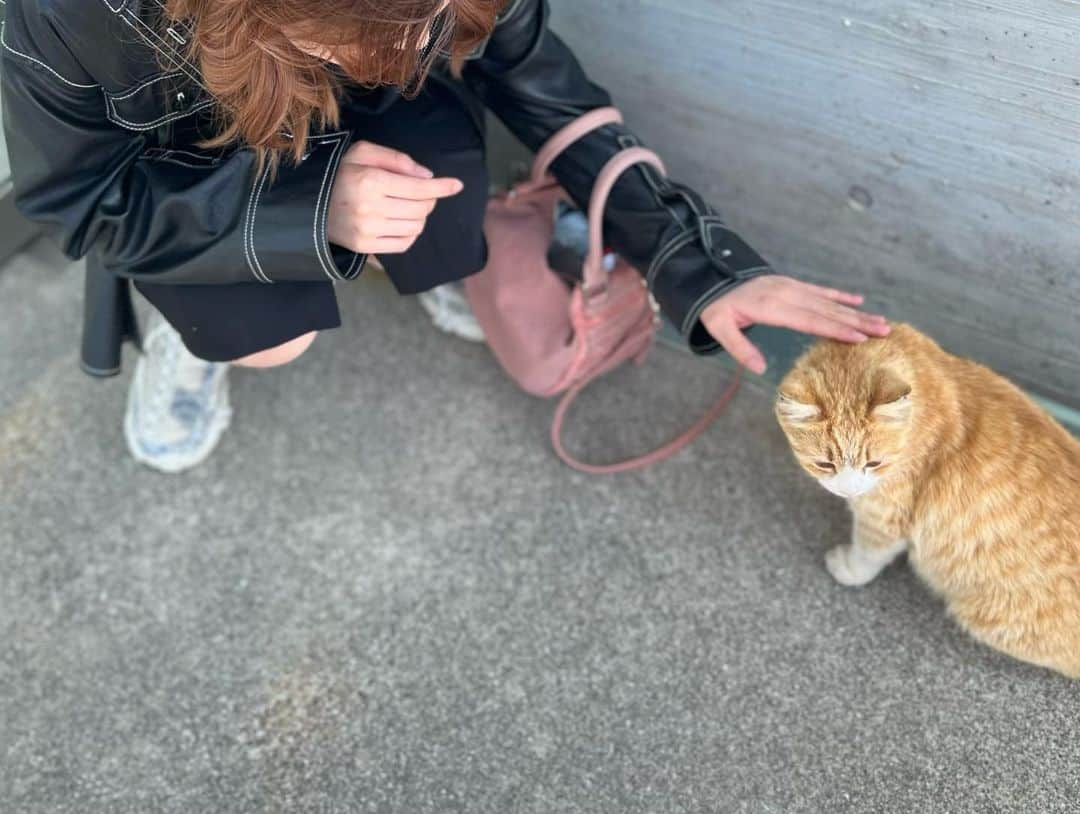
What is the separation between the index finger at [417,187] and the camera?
904mm

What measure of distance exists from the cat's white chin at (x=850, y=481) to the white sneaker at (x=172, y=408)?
84 cm

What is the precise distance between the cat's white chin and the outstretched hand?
138mm

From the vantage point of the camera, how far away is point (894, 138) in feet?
3.29

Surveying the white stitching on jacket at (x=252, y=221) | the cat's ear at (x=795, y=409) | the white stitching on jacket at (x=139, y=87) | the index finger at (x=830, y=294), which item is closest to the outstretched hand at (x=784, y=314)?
the index finger at (x=830, y=294)

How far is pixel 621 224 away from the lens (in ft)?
3.47

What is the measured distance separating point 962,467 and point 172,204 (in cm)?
82

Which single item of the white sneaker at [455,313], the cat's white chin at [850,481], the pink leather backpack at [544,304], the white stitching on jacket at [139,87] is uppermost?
the white stitching on jacket at [139,87]

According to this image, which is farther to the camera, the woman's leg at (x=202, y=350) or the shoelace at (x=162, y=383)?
the shoelace at (x=162, y=383)

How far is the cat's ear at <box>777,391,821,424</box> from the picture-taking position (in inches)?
33.0

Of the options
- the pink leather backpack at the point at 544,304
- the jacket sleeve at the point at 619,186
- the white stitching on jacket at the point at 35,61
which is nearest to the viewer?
the white stitching on jacket at the point at 35,61

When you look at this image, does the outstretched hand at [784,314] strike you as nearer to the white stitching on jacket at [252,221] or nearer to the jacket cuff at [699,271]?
the jacket cuff at [699,271]

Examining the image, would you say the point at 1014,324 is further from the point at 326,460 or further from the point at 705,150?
the point at 326,460

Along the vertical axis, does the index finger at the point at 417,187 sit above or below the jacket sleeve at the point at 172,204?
above

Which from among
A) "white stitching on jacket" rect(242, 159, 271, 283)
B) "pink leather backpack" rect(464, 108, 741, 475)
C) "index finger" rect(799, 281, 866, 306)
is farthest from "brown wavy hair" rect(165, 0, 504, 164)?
"index finger" rect(799, 281, 866, 306)
